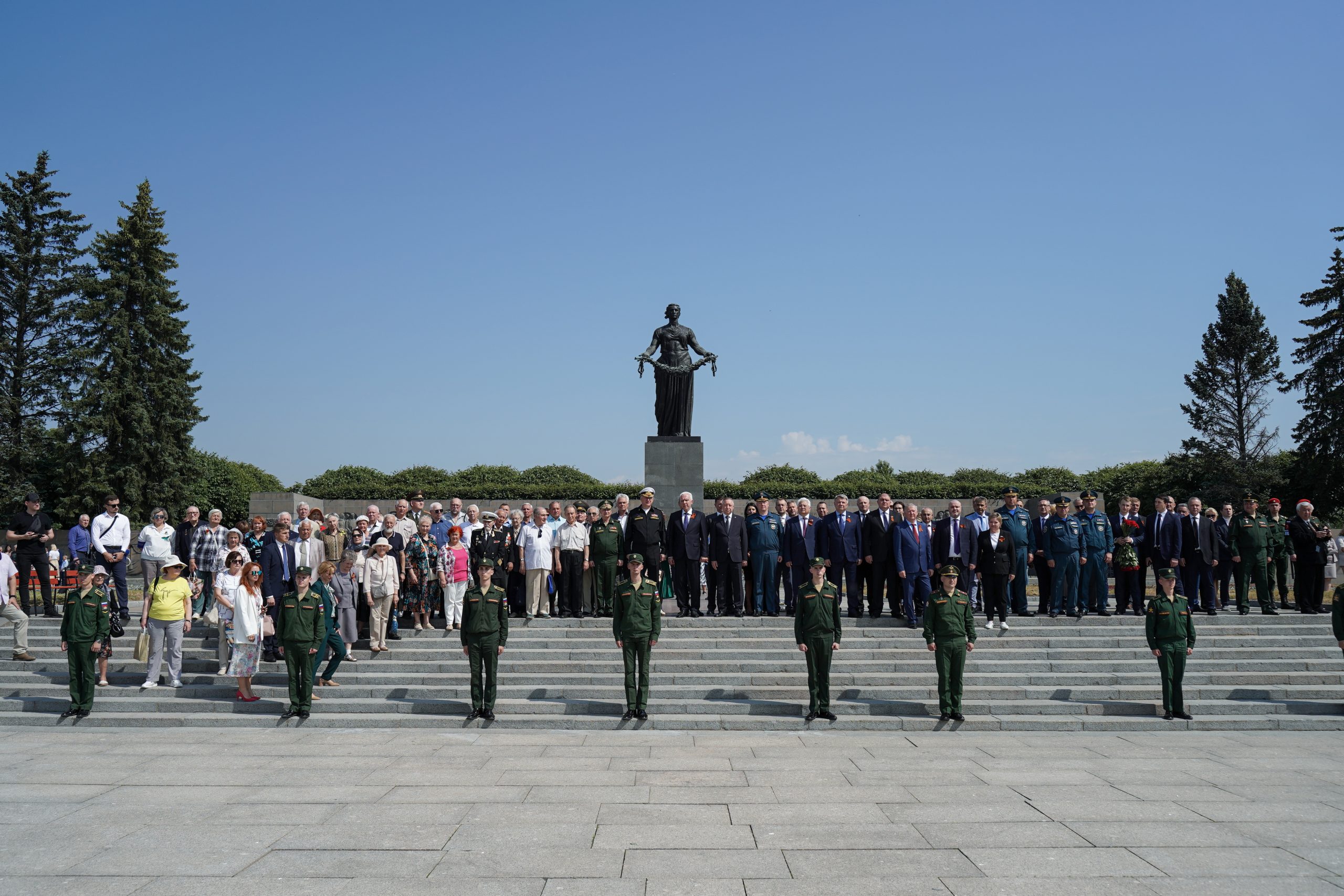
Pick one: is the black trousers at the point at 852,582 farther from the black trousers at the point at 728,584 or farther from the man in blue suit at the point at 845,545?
the black trousers at the point at 728,584

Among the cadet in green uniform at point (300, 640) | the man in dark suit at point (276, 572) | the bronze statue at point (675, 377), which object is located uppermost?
the bronze statue at point (675, 377)

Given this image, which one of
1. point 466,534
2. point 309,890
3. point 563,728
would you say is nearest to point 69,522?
point 466,534

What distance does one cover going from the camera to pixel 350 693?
1005 centimetres

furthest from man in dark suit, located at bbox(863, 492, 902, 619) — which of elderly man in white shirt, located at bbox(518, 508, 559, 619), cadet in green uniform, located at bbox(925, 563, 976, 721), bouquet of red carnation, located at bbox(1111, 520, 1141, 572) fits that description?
elderly man in white shirt, located at bbox(518, 508, 559, 619)

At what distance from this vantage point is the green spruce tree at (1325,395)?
30266mm

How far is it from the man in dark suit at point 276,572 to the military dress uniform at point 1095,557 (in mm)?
10065

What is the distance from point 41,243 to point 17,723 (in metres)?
28.5

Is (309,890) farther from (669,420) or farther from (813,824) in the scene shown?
(669,420)

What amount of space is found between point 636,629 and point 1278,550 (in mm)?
9616

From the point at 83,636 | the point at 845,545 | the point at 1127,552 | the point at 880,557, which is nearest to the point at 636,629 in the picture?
the point at 845,545

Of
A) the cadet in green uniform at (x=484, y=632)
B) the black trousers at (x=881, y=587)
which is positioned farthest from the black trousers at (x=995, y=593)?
the cadet in green uniform at (x=484, y=632)

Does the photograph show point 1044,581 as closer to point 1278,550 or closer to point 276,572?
point 1278,550

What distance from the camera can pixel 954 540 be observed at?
12.2 m

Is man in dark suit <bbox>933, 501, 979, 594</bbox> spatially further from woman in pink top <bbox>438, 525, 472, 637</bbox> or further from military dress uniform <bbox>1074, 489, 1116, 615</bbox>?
woman in pink top <bbox>438, 525, 472, 637</bbox>
